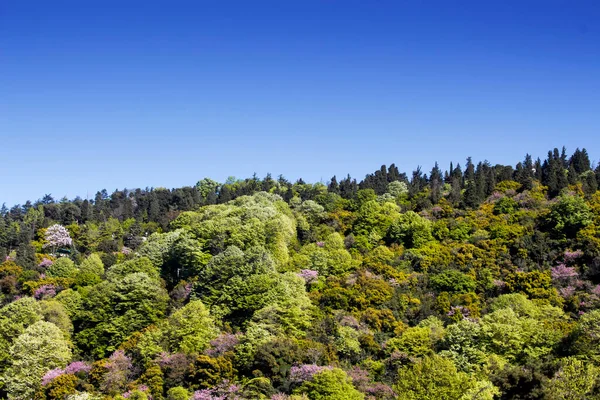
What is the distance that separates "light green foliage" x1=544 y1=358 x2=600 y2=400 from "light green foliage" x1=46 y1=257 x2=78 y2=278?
71.3 m

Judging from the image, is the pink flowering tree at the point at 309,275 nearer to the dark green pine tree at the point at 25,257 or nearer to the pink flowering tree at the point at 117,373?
the pink flowering tree at the point at 117,373

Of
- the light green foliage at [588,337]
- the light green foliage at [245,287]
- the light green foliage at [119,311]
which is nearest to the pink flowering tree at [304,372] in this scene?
the light green foliage at [245,287]

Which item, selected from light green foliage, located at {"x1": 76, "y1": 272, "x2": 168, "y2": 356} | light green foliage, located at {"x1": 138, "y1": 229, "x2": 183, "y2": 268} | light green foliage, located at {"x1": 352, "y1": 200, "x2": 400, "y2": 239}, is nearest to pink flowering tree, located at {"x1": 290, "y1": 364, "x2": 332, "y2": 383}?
light green foliage, located at {"x1": 76, "y1": 272, "x2": 168, "y2": 356}

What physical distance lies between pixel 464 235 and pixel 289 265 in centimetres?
2593

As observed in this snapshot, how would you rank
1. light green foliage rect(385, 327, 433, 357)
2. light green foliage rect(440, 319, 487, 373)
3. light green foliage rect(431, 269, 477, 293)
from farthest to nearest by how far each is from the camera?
light green foliage rect(431, 269, 477, 293)
light green foliage rect(385, 327, 433, 357)
light green foliage rect(440, 319, 487, 373)

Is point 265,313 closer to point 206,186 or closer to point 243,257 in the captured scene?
point 243,257

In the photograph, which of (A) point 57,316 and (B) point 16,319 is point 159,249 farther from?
(B) point 16,319

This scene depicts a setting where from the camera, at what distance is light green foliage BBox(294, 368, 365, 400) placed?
1791 inches

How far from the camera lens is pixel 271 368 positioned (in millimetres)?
50500

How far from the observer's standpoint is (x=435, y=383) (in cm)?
4312

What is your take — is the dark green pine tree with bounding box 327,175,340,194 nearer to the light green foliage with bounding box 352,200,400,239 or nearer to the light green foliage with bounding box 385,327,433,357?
the light green foliage with bounding box 352,200,400,239

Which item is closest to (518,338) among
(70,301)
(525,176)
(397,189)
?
(70,301)

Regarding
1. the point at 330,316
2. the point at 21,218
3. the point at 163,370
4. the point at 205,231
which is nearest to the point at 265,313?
the point at 330,316

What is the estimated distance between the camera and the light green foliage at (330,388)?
149 feet
